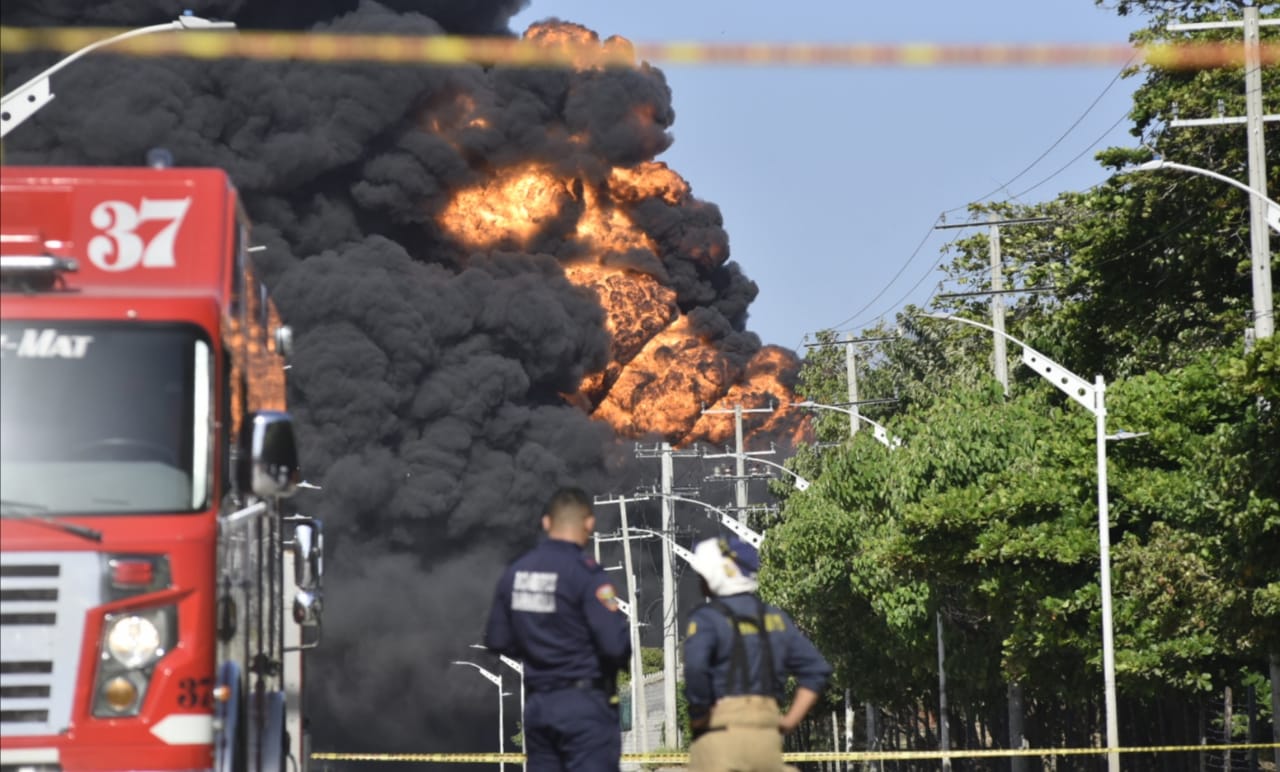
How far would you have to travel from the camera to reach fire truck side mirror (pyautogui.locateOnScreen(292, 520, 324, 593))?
53.4 feet

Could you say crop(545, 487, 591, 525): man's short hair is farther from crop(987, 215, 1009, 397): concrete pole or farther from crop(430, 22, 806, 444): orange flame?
crop(430, 22, 806, 444): orange flame

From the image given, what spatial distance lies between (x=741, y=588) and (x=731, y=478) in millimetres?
59816

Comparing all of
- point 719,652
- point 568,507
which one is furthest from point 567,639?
point 719,652

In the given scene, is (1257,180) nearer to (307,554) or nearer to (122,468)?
(307,554)

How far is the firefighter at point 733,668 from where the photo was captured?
1082 cm

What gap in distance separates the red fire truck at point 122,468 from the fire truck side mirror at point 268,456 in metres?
0.01

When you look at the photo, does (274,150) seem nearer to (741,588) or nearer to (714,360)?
(714,360)

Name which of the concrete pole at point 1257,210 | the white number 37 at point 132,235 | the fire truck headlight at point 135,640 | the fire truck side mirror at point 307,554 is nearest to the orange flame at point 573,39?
the concrete pole at point 1257,210

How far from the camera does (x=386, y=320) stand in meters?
72.1

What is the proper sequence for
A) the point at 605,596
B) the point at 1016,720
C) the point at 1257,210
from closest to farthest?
the point at 605,596
the point at 1257,210
the point at 1016,720

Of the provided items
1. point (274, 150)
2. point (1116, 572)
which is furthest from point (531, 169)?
point (1116, 572)

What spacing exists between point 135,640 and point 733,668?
2.99 meters

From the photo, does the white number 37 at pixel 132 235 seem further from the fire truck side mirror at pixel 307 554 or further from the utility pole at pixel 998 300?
the utility pole at pixel 998 300

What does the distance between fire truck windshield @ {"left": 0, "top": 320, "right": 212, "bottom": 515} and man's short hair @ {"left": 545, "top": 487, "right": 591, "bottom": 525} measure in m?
1.76
